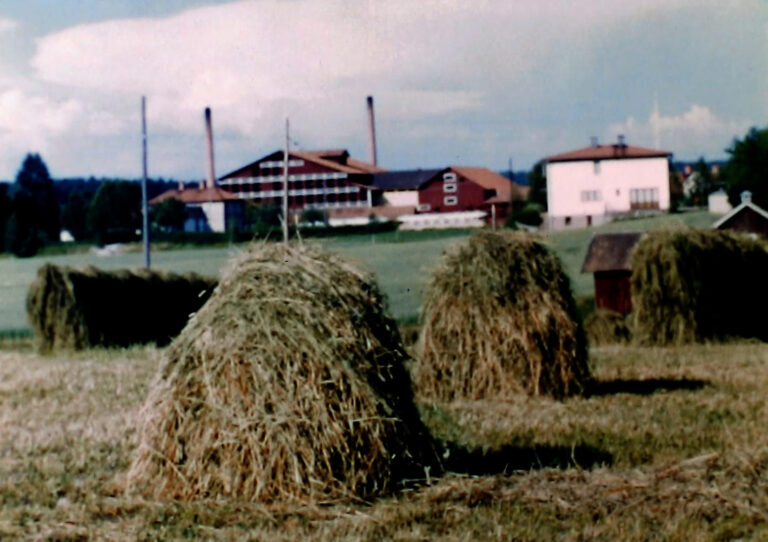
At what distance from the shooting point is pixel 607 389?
14492mm

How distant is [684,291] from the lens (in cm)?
2630

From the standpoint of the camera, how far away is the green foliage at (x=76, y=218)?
3766 cm

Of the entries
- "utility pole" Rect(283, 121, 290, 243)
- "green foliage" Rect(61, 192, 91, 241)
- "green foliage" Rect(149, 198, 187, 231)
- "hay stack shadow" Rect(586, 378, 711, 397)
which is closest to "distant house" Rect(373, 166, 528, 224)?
"green foliage" Rect(149, 198, 187, 231)

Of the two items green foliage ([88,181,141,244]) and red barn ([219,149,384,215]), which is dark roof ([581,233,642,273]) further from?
green foliage ([88,181,141,244])

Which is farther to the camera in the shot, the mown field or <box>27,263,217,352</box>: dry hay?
<box>27,263,217,352</box>: dry hay

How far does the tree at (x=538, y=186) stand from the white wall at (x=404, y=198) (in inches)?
645

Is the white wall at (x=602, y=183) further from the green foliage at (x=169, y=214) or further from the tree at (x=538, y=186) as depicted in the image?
the green foliage at (x=169, y=214)

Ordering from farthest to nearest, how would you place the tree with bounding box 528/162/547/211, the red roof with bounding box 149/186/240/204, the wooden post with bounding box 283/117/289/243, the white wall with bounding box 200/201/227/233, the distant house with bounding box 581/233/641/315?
the tree with bounding box 528/162/547/211 → the distant house with bounding box 581/233/641/315 → the red roof with bounding box 149/186/240/204 → the white wall with bounding box 200/201/227/233 → the wooden post with bounding box 283/117/289/243

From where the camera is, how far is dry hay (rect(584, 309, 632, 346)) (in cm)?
2951

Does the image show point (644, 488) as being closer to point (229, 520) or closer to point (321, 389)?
point (321, 389)

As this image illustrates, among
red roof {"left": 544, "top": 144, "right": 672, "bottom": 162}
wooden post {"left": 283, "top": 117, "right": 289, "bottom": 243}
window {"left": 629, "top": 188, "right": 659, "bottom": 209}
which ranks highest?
red roof {"left": 544, "top": 144, "right": 672, "bottom": 162}

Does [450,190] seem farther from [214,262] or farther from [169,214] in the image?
[169,214]

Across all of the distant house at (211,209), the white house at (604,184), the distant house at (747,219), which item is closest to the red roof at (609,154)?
the white house at (604,184)

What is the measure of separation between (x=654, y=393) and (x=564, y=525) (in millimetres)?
7456
